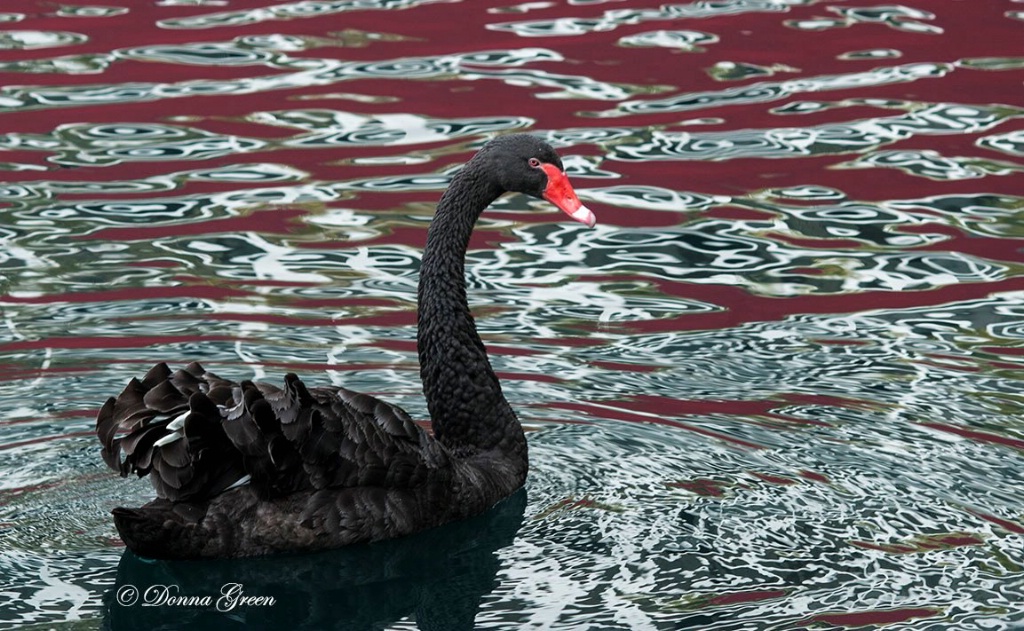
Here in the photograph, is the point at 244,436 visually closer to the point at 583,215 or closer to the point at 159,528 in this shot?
the point at 159,528

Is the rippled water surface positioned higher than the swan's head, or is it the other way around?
the swan's head

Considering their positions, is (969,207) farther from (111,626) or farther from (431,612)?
(111,626)

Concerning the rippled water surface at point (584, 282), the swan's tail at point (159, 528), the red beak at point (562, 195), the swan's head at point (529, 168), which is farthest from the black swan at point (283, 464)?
the red beak at point (562, 195)

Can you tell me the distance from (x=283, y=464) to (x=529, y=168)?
173 centimetres

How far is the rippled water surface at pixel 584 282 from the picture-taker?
235 inches

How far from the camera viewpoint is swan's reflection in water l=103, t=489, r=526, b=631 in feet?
18.8


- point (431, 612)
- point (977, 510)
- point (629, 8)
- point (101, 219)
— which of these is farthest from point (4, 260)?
point (629, 8)

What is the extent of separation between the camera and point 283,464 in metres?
6.02

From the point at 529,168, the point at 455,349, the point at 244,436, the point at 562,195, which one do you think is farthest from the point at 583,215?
the point at 244,436

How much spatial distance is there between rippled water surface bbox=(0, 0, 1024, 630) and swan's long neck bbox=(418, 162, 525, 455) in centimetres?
29

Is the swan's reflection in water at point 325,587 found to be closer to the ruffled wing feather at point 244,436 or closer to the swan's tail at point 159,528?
the swan's tail at point 159,528

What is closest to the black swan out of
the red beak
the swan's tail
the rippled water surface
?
the swan's tail

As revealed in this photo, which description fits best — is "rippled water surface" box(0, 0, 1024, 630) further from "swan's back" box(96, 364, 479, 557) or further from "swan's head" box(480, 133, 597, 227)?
"swan's head" box(480, 133, 597, 227)

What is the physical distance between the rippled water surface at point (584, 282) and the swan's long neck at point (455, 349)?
0.29 meters
